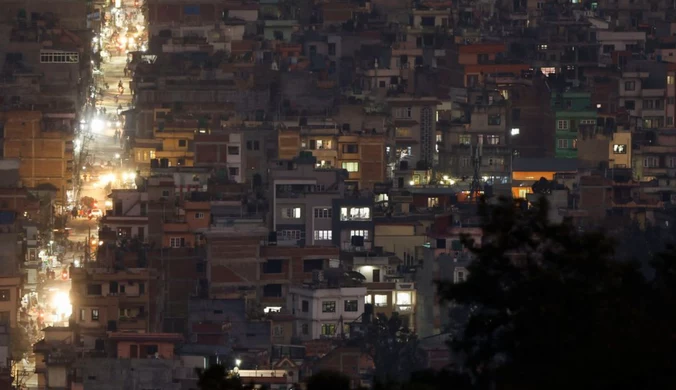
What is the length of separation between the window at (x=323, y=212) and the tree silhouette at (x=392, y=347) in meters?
8.40

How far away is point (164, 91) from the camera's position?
9281cm

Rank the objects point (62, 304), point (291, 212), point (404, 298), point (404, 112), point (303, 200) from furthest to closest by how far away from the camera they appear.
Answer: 1. point (404, 112)
2. point (291, 212)
3. point (303, 200)
4. point (62, 304)
5. point (404, 298)

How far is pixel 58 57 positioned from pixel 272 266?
102 ft

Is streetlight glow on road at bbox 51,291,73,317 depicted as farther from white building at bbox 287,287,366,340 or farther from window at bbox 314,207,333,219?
window at bbox 314,207,333,219

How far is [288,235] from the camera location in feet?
240

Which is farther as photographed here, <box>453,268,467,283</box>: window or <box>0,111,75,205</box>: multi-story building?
<box>0,111,75,205</box>: multi-story building

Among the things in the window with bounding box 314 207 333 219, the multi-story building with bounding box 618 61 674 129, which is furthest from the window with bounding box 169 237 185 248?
the multi-story building with bounding box 618 61 674 129

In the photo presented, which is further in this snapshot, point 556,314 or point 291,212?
point 291,212

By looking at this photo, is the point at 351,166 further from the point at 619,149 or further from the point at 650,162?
the point at 650,162

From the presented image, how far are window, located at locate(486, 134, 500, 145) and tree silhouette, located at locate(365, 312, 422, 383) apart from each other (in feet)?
75.3

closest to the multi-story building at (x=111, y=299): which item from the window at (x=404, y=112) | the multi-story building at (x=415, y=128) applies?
the multi-story building at (x=415, y=128)

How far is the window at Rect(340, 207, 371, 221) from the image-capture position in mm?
73875

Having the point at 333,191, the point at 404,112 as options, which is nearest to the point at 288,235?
the point at 333,191

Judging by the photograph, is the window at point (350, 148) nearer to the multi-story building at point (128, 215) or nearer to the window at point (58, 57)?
the multi-story building at point (128, 215)
